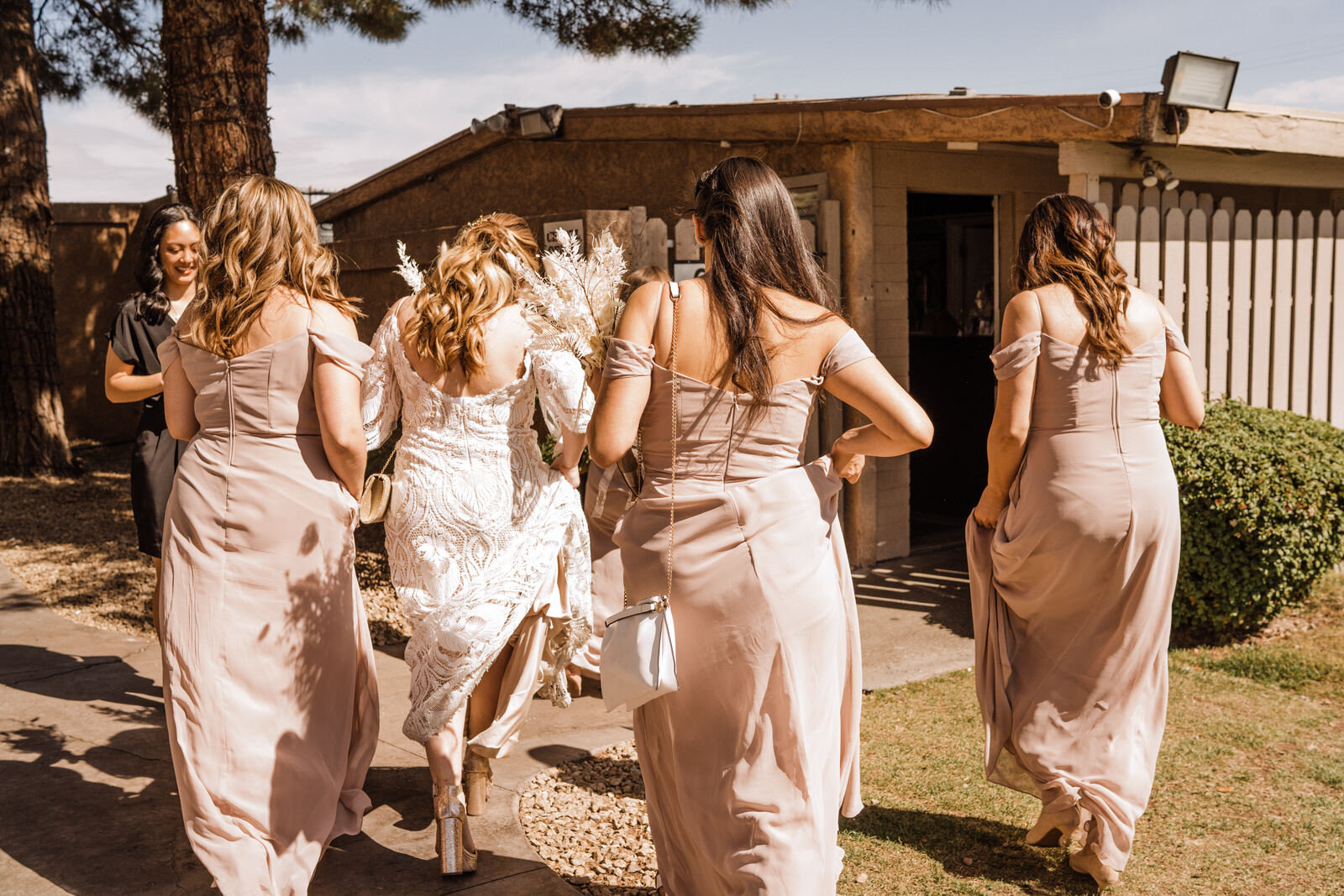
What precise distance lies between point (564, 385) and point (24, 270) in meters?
11.3

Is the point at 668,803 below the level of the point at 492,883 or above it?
above

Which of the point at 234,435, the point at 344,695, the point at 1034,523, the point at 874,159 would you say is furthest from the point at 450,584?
the point at 874,159

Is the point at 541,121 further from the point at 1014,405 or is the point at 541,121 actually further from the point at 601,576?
the point at 1014,405

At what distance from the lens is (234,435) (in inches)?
137

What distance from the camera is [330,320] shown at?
3.49m

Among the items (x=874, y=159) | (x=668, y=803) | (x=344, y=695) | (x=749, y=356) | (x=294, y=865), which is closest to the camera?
(x=749, y=356)

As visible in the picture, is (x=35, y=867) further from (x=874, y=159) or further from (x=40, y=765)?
(x=874, y=159)

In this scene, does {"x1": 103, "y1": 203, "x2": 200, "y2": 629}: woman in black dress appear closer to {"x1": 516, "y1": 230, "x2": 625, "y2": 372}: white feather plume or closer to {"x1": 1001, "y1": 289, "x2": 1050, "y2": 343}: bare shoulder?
{"x1": 516, "y1": 230, "x2": 625, "y2": 372}: white feather plume

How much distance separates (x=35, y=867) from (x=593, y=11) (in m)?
8.95

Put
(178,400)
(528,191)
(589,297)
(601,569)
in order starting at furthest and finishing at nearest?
1. (528,191)
2. (601,569)
3. (178,400)
4. (589,297)

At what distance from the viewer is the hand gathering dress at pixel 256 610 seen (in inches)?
134

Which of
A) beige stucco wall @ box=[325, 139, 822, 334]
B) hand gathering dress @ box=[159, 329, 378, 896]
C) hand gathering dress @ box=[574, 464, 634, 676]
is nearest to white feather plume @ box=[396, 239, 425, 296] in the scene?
hand gathering dress @ box=[159, 329, 378, 896]

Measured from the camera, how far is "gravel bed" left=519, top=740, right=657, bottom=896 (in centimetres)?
371

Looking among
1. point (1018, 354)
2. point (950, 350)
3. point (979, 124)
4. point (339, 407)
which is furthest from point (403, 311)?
point (950, 350)
